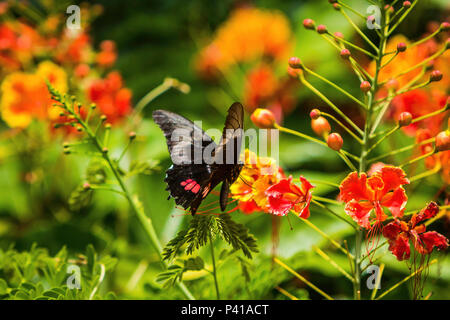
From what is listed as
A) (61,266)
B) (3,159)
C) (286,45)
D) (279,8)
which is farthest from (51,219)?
(279,8)

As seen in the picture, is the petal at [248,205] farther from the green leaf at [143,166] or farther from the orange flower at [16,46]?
the orange flower at [16,46]

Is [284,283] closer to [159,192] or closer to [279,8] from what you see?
[159,192]

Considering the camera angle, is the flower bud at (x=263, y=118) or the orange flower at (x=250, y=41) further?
the orange flower at (x=250, y=41)

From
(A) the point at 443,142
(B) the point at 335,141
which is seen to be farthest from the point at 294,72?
(A) the point at 443,142

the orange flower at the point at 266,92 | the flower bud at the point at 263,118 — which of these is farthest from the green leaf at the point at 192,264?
the orange flower at the point at 266,92

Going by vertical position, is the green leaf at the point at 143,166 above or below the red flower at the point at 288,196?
above

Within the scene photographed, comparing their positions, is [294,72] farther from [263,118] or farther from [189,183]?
[189,183]

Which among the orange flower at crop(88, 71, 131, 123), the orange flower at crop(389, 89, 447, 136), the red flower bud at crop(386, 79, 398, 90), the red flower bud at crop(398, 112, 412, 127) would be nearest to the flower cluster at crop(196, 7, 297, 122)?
the orange flower at crop(88, 71, 131, 123)
